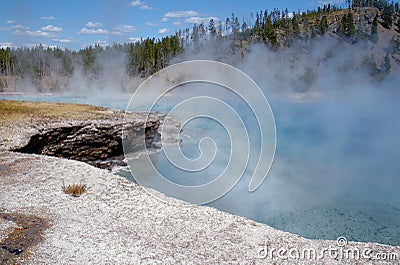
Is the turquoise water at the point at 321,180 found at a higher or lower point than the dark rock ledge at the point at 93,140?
lower

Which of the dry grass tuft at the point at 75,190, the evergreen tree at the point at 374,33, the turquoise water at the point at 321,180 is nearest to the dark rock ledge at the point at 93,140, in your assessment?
the turquoise water at the point at 321,180

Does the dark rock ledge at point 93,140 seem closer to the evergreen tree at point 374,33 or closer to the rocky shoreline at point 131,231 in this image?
the rocky shoreline at point 131,231

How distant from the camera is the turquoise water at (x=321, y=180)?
17.1 m

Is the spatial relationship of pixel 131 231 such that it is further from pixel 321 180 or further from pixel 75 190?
pixel 321 180

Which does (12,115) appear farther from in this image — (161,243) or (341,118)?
(341,118)

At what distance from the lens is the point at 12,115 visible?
23.6 metres

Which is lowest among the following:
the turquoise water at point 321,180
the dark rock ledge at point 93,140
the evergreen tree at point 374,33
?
the turquoise water at point 321,180

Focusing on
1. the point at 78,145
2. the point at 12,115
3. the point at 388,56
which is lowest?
the point at 78,145

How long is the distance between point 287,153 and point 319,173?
645 centimetres

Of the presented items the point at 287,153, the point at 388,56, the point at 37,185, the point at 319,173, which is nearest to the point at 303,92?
the point at 388,56

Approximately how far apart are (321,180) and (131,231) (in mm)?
17854

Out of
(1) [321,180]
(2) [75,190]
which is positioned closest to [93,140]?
(2) [75,190]

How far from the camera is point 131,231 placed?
938 cm

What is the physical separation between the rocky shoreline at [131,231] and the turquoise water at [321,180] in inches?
272
